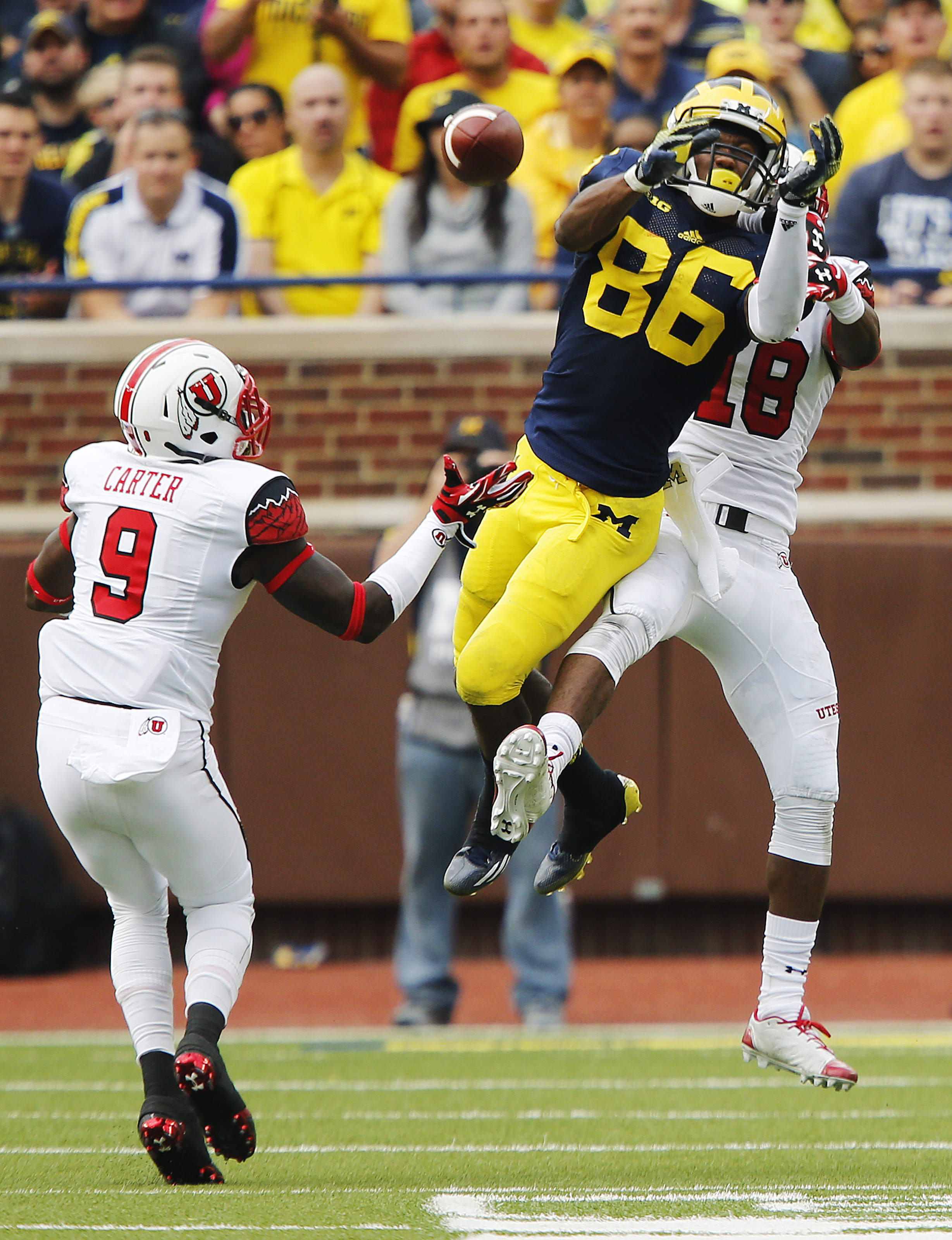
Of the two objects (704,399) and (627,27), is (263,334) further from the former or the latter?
(704,399)

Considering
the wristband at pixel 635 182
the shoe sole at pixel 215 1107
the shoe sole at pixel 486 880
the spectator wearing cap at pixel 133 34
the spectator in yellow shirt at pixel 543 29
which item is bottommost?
the shoe sole at pixel 215 1107

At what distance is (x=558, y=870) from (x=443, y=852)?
3.45m

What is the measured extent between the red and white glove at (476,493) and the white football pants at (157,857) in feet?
2.65

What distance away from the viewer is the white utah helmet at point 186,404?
14.7 ft

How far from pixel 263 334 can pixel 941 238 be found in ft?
11.1

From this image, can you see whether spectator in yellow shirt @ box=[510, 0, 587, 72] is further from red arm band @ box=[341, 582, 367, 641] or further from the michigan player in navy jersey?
red arm band @ box=[341, 582, 367, 641]

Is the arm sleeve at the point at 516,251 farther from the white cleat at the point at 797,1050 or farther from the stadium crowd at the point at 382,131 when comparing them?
the white cleat at the point at 797,1050

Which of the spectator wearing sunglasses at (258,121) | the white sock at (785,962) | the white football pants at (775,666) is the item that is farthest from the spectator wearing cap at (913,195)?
the white sock at (785,962)

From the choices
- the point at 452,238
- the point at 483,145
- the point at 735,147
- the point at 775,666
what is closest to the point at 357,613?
the point at 775,666

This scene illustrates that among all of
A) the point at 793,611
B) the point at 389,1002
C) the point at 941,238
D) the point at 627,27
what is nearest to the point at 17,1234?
the point at 793,611

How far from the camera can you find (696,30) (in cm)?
1006

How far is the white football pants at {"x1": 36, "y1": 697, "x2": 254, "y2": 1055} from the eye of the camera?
170 inches

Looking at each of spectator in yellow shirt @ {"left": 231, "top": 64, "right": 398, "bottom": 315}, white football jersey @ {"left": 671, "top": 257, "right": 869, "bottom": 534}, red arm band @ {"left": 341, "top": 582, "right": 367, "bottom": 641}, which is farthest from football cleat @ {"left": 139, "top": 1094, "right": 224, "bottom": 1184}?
spectator in yellow shirt @ {"left": 231, "top": 64, "right": 398, "bottom": 315}

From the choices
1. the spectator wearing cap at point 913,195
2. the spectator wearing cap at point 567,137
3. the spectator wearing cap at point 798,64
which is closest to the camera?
the spectator wearing cap at point 913,195
